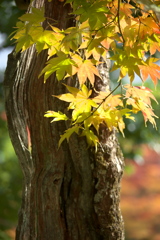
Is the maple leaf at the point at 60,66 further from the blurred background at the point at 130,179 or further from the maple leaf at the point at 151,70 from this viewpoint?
the blurred background at the point at 130,179

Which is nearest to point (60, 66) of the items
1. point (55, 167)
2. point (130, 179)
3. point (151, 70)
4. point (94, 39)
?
point (94, 39)

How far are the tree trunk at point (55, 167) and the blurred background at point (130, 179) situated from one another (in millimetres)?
619

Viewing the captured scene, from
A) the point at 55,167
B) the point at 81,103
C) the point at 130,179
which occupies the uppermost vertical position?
the point at 130,179

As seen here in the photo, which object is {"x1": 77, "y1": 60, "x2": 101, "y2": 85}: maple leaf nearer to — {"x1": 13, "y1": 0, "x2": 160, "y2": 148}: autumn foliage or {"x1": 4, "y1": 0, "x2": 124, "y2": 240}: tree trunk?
{"x1": 13, "y1": 0, "x2": 160, "y2": 148}: autumn foliage

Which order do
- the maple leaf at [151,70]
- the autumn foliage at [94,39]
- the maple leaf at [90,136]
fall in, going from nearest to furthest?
the autumn foliage at [94,39], the maple leaf at [151,70], the maple leaf at [90,136]

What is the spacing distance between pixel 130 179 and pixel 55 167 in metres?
3.88

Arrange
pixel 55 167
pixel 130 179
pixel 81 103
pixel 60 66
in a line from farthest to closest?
pixel 130 179 < pixel 55 167 < pixel 81 103 < pixel 60 66

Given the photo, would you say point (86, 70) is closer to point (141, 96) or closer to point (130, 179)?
point (141, 96)

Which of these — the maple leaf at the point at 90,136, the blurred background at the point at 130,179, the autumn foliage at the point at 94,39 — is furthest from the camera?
the blurred background at the point at 130,179

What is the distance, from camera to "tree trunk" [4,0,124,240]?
1.04m

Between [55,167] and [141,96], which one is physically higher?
[141,96]

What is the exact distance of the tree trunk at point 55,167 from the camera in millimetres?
1038

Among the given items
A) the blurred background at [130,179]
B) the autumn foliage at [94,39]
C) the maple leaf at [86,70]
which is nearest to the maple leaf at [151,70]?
the autumn foliage at [94,39]

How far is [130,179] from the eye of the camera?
4.80 meters
